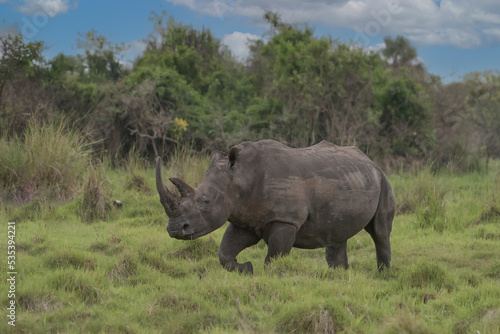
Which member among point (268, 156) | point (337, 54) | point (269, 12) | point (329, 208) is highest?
point (269, 12)

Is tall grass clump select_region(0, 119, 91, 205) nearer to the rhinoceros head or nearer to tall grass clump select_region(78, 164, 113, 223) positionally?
tall grass clump select_region(78, 164, 113, 223)

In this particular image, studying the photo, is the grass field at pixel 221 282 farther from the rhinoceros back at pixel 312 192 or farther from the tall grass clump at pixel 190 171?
the tall grass clump at pixel 190 171

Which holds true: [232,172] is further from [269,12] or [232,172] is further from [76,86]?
[269,12]

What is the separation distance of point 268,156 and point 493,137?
1617cm

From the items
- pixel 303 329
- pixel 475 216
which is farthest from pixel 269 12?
→ pixel 303 329

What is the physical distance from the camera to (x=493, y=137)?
19609mm

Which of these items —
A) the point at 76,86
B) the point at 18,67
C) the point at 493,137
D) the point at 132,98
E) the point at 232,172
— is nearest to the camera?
the point at 232,172

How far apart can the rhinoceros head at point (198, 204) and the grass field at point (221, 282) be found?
0.45 m

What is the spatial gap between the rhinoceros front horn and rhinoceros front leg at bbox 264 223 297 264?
0.93 metres

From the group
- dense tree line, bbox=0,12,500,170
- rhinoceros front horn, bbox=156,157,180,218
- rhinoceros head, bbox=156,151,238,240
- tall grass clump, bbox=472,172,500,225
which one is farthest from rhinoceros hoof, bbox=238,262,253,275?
dense tree line, bbox=0,12,500,170

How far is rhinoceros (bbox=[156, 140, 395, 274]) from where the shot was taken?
5.16 meters

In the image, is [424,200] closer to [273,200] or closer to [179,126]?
[273,200]

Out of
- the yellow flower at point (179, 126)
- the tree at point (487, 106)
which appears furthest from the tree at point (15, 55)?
the tree at point (487, 106)

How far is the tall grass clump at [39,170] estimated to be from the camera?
9.15 m
